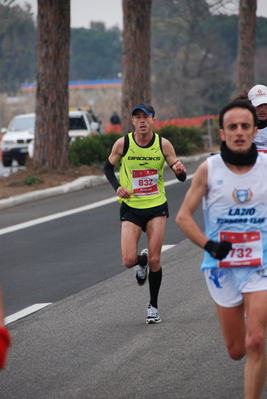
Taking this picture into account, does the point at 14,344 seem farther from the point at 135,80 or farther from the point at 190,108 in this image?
the point at 190,108

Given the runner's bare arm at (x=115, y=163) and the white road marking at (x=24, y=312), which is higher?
the runner's bare arm at (x=115, y=163)

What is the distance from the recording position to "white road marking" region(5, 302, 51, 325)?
25.6 ft

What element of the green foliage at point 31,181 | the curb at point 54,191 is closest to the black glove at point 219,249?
the curb at point 54,191

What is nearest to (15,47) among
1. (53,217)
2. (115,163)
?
(53,217)

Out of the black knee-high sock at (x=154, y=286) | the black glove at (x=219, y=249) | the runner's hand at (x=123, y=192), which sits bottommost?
the black knee-high sock at (x=154, y=286)

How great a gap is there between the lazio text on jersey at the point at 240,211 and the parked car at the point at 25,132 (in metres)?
22.3

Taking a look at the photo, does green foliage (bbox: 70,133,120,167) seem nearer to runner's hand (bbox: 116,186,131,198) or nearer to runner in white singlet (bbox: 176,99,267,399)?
runner's hand (bbox: 116,186,131,198)

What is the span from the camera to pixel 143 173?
313 inches

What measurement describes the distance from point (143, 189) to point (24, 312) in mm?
1682

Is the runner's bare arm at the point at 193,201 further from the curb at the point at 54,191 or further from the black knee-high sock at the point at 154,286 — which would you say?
the curb at the point at 54,191

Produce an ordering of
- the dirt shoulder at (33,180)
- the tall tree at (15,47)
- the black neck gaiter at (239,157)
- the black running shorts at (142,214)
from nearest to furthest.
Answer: the black neck gaiter at (239,157) < the black running shorts at (142,214) < the dirt shoulder at (33,180) < the tall tree at (15,47)

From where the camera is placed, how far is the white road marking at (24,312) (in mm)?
7809

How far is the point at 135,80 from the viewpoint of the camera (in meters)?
25.3

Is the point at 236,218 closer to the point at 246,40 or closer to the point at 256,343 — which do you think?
the point at 256,343
